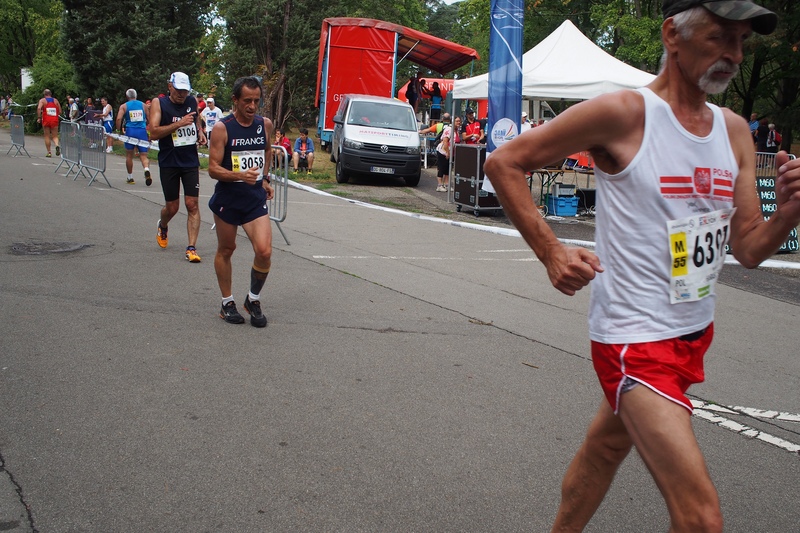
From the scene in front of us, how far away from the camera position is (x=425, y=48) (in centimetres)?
2869

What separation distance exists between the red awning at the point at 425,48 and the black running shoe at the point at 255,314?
1839 cm

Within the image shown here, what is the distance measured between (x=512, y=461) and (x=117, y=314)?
4044mm

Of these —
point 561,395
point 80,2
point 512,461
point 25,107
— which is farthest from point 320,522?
point 25,107

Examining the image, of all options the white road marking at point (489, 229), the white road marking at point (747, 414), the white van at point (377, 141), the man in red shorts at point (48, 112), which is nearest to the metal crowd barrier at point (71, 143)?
the man in red shorts at point (48, 112)

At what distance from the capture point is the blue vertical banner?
13.1 meters

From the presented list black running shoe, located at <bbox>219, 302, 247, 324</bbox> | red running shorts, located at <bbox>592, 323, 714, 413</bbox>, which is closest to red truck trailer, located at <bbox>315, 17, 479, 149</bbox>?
black running shoe, located at <bbox>219, 302, 247, 324</bbox>

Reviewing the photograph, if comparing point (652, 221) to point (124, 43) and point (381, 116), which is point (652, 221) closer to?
point (381, 116)

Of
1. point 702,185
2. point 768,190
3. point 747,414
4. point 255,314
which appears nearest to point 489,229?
point 768,190

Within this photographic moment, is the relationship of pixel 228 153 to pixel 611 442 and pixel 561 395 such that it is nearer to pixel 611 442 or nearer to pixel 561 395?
pixel 561 395

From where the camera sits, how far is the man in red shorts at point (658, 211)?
2.39m

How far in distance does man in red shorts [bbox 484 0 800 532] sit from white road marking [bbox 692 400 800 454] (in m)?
2.41

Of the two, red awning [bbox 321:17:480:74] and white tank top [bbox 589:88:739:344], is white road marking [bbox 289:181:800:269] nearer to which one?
white tank top [bbox 589:88:739:344]

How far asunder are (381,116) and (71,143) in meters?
7.79

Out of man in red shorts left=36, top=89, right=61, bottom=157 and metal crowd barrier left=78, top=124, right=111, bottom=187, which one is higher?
man in red shorts left=36, top=89, right=61, bottom=157
